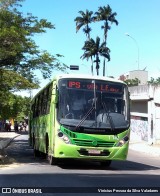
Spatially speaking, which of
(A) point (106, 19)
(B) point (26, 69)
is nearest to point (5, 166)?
(B) point (26, 69)

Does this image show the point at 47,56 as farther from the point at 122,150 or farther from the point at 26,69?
the point at 122,150

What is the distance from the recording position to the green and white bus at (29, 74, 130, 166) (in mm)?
15727

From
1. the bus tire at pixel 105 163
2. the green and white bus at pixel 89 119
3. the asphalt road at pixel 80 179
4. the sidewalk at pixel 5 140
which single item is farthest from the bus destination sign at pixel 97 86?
the sidewalk at pixel 5 140

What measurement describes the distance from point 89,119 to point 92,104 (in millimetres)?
542

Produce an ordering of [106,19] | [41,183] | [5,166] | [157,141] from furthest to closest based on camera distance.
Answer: [106,19], [157,141], [5,166], [41,183]

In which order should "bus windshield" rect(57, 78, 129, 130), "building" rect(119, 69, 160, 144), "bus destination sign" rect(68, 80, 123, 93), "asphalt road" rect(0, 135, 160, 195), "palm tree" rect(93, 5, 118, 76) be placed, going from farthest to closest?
"palm tree" rect(93, 5, 118, 76) < "building" rect(119, 69, 160, 144) < "bus destination sign" rect(68, 80, 123, 93) < "bus windshield" rect(57, 78, 129, 130) < "asphalt road" rect(0, 135, 160, 195)

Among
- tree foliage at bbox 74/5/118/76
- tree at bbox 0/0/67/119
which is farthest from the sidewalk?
tree foliage at bbox 74/5/118/76

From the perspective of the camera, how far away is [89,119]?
1582 cm

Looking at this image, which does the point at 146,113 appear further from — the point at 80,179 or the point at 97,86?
the point at 80,179

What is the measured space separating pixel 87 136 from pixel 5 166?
3.76 metres

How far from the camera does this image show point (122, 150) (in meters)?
16.0

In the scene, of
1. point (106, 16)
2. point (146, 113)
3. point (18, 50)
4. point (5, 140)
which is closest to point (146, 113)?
point (146, 113)

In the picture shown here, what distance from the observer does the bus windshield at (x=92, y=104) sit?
623 inches

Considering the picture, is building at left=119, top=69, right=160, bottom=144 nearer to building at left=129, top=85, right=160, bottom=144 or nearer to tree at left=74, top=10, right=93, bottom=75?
building at left=129, top=85, right=160, bottom=144
